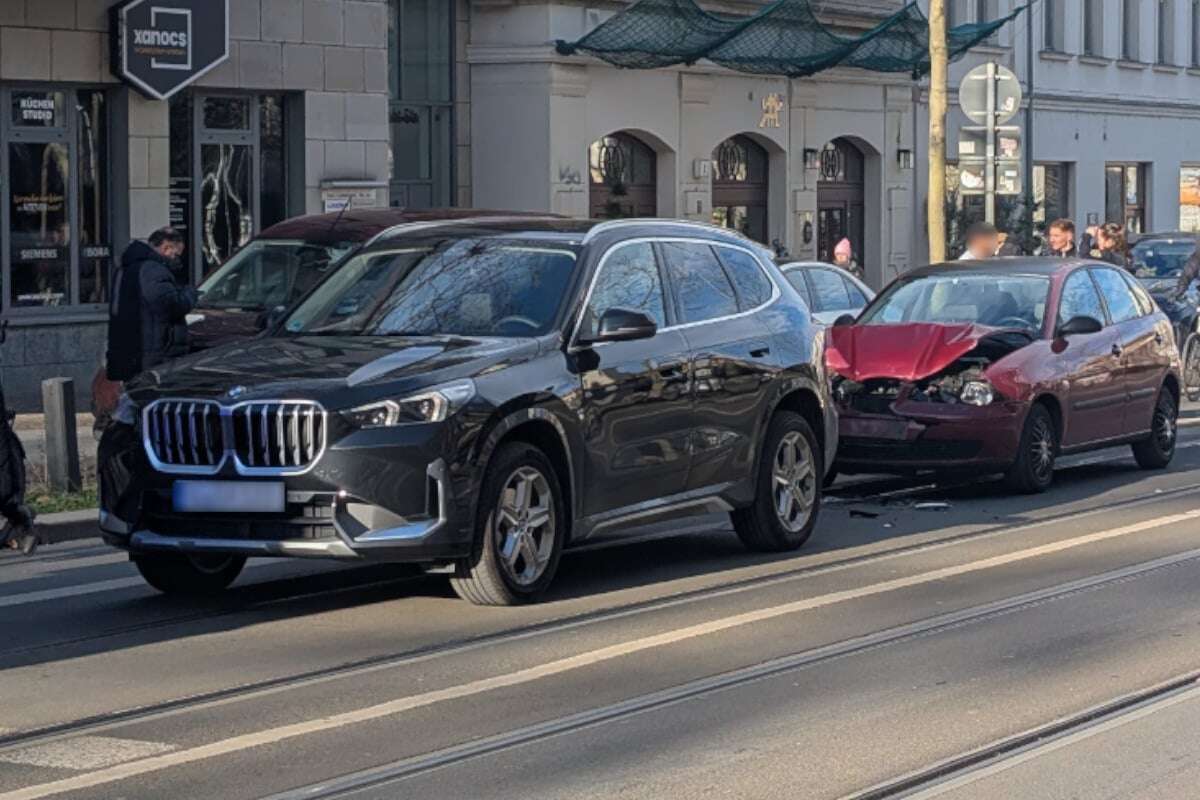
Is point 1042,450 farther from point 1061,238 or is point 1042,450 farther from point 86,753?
point 86,753

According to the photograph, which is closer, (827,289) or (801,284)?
(801,284)

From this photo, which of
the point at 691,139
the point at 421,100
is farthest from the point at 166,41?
the point at 691,139

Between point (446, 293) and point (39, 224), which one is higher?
point (39, 224)

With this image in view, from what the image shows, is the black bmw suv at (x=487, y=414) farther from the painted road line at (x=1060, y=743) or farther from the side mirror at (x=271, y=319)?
the painted road line at (x=1060, y=743)

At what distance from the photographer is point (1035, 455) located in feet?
51.8

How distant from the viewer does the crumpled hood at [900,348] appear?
1533cm

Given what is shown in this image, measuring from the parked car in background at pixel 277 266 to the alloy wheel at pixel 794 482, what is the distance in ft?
17.7

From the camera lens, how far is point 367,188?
85.7 feet

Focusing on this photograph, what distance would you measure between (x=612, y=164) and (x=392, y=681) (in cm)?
2380

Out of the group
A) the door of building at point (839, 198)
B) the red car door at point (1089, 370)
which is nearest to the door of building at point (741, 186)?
the door of building at point (839, 198)

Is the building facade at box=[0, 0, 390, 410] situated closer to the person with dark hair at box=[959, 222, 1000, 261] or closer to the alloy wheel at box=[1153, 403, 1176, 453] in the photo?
the person with dark hair at box=[959, 222, 1000, 261]

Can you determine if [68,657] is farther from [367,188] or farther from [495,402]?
[367,188]

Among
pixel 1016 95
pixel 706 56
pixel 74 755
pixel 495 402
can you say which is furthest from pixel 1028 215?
pixel 74 755

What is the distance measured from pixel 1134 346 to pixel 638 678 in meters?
9.42
